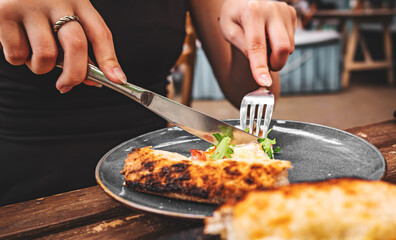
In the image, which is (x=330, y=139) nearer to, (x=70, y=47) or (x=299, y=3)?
(x=70, y=47)

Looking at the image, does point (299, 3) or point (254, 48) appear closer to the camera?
point (254, 48)

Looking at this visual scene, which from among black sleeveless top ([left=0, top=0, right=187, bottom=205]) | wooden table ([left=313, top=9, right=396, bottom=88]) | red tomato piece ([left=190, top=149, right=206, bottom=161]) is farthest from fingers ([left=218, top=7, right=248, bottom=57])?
wooden table ([left=313, top=9, right=396, bottom=88])

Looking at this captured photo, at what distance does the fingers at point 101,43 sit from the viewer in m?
0.67

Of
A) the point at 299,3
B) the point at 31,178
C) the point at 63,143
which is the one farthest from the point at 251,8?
the point at 299,3

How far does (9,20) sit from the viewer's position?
63 centimetres

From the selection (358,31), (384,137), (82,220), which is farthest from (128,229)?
(358,31)

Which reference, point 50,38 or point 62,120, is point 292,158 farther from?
point 62,120

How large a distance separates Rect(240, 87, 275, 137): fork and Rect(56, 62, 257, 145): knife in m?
0.06

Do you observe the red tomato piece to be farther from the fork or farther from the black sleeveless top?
the black sleeveless top

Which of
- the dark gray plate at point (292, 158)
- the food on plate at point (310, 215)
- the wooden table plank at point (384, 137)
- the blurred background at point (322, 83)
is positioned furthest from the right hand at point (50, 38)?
the blurred background at point (322, 83)

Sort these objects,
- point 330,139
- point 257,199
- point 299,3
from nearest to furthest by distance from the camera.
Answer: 1. point 257,199
2. point 330,139
3. point 299,3

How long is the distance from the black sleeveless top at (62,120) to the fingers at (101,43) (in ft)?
1.18

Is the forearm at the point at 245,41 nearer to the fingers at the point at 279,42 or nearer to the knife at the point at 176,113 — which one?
the fingers at the point at 279,42

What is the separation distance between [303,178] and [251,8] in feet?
1.60
